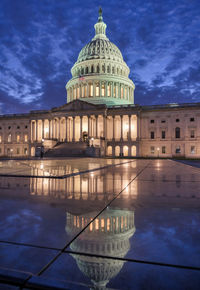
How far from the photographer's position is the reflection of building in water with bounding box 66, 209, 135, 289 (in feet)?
7.27

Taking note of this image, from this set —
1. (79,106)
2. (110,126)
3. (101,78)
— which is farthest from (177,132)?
(101,78)

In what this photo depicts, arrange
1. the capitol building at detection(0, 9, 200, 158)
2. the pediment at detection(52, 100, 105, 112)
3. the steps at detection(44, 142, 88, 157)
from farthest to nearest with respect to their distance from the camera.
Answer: the pediment at detection(52, 100, 105, 112) → the capitol building at detection(0, 9, 200, 158) → the steps at detection(44, 142, 88, 157)

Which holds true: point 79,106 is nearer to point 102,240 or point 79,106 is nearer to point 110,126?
point 110,126

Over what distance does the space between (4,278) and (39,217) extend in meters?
1.99

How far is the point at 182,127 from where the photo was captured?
7025 centimetres

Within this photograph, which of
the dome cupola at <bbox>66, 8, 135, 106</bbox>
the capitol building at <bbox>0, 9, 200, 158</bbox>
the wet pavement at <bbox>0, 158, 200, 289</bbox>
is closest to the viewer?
the wet pavement at <bbox>0, 158, 200, 289</bbox>

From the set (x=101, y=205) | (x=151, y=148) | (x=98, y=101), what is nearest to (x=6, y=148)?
(x=98, y=101)

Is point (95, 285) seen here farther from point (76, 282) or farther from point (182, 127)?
point (182, 127)

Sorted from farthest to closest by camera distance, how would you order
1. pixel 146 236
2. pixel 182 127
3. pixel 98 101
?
pixel 98 101 → pixel 182 127 → pixel 146 236

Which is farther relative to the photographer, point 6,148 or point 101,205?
point 6,148

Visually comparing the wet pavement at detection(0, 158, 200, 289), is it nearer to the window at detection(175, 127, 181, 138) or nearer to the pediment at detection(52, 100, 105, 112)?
the pediment at detection(52, 100, 105, 112)

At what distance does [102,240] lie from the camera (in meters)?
2.93

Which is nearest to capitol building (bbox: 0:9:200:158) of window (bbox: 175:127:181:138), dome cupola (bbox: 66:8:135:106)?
window (bbox: 175:127:181:138)

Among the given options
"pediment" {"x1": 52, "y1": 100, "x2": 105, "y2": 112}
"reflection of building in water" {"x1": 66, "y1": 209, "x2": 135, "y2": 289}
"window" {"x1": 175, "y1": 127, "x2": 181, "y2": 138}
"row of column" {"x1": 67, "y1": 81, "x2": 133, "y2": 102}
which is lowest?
"reflection of building in water" {"x1": 66, "y1": 209, "x2": 135, "y2": 289}
